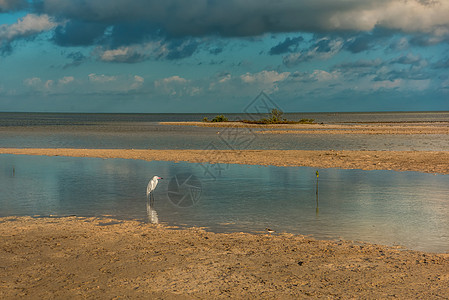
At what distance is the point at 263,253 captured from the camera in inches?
420

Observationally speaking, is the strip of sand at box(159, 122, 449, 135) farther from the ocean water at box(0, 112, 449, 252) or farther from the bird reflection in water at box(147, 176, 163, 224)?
the bird reflection in water at box(147, 176, 163, 224)

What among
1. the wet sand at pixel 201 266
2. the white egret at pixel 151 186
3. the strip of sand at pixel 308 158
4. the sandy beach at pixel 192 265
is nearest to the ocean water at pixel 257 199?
the white egret at pixel 151 186

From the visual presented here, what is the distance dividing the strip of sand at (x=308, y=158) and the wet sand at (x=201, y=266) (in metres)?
17.8

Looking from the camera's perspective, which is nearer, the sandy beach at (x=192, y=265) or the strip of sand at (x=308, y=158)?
→ the sandy beach at (x=192, y=265)

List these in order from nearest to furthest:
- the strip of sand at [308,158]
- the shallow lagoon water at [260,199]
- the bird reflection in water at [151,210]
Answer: the shallow lagoon water at [260,199], the bird reflection in water at [151,210], the strip of sand at [308,158]

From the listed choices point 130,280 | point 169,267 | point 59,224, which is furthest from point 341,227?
point 59,224

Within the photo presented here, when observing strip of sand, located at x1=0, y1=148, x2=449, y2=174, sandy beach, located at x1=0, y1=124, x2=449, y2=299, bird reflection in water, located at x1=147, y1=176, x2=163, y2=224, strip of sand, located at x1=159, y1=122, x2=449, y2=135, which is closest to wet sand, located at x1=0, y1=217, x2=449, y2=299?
sandy beach, located at x1=0, y1=124, x2=449, y2=299

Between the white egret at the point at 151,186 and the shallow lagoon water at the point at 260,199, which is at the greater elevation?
the white egret at the point at 151,186

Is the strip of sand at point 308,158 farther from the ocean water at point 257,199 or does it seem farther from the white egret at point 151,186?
the white egret at point 151,186

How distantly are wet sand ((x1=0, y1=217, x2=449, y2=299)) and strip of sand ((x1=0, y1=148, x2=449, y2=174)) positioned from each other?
17805 mm

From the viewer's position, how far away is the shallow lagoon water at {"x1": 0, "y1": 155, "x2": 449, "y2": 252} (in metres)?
13.4

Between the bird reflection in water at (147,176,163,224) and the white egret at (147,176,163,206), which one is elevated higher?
the white egret at (147,176,163,206)

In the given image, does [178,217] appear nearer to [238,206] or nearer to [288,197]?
[238,206]

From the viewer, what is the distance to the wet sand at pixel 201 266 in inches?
328
